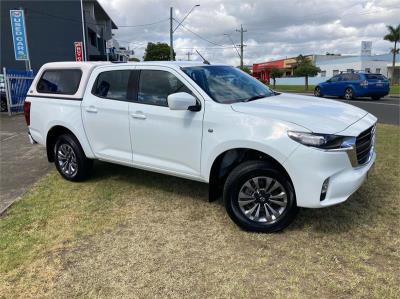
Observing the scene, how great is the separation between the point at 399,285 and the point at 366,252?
1.84 feet

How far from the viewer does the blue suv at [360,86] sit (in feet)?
68.0

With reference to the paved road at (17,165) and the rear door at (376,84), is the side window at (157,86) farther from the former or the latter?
the rear door at (376,84)

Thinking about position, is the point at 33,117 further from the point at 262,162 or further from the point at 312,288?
the point at 312,288

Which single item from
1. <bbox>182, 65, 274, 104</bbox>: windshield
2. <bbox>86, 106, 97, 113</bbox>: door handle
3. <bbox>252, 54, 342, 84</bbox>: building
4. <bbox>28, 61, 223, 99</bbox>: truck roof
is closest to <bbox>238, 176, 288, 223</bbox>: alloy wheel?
<bbox>182, 65, 274, 104</bbox>: windshield

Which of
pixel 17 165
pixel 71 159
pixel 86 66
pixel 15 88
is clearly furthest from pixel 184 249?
pixel 15 88

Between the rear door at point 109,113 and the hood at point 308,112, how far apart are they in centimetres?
161

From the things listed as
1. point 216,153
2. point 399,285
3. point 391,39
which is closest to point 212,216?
point 216,153

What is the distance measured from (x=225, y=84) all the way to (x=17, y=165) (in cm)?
459

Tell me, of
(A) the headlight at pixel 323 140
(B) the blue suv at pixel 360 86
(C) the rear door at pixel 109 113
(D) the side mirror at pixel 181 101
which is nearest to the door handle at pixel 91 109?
(C) the rear door at pixel 109 113

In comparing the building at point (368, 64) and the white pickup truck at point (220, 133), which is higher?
the building at point (368, 64)

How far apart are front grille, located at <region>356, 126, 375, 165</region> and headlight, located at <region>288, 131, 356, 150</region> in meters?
0.22

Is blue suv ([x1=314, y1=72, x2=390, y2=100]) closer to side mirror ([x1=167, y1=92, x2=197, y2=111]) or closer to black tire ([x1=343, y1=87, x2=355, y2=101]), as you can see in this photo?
black tire ([x1=343, y1=87, x2=355, y2=101])

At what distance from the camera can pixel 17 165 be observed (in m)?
7.43

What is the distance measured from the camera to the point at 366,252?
3.74 meters
